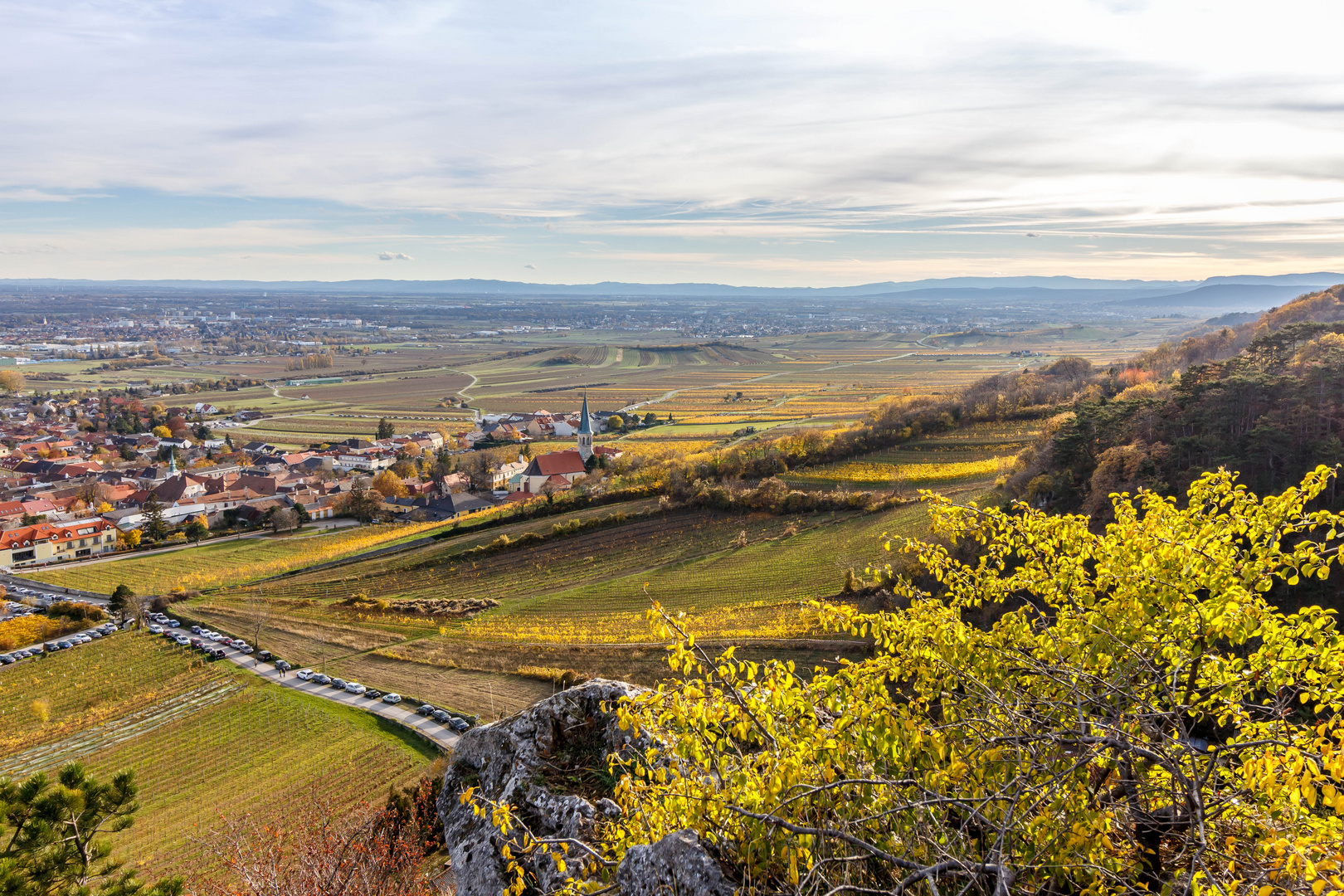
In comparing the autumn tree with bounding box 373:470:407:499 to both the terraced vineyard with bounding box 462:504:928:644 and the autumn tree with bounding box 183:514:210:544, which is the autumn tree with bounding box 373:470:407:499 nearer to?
the autumn tree with bounding box 183:514:210:544

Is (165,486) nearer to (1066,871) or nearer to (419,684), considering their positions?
(419,684)

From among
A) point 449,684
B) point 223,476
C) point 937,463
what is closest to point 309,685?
point 449,684

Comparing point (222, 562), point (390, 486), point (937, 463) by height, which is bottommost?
→ point (222, 562)

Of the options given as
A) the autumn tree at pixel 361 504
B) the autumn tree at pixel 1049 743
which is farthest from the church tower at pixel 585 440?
the autumn tree at pixel 1049 743

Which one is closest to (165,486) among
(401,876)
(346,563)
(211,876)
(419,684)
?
(346,563)

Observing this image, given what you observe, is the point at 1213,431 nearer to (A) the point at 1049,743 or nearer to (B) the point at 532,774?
(A) the point at 1049,743
